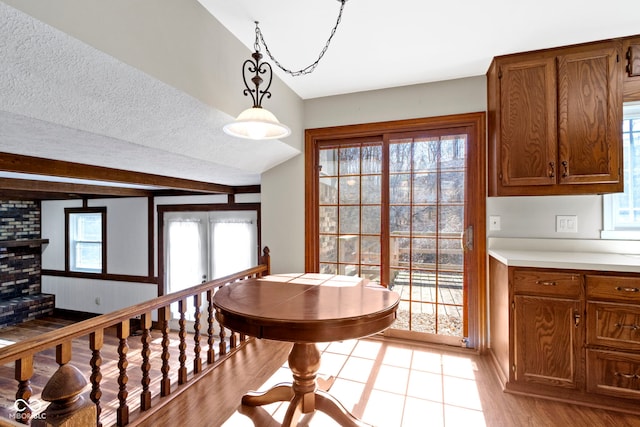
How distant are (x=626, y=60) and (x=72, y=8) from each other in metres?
3.35

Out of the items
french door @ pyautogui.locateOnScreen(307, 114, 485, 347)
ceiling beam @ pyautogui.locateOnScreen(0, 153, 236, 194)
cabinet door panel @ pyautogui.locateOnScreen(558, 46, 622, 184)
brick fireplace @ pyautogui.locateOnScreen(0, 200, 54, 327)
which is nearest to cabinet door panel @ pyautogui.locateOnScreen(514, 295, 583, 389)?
french door @ pyautogui.locateOnScreen(307, 114, 485, 347)

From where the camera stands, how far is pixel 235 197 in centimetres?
498

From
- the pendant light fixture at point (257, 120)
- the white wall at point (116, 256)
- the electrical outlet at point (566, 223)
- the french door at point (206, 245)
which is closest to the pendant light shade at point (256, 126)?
the pendant light fixture at point (257, 120)

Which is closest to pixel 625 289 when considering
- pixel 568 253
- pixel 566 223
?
pixel 568 253

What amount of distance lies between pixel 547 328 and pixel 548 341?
9cm

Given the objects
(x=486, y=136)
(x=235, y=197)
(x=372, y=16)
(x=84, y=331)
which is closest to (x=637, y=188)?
(x=486, y=136)

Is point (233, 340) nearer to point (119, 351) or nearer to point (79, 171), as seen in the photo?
point (119, 351)

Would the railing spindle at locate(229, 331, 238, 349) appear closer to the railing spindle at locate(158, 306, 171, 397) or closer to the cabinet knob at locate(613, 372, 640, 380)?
the railing spindle at locate(158, 306, 171, 397)

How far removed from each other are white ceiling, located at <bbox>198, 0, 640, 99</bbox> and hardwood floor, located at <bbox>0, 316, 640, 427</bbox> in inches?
97.0

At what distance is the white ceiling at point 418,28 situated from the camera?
6.17 feet

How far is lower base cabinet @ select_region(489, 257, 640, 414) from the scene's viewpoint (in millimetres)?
1892

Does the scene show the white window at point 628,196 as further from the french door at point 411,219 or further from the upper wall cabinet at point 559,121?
the french door at point 411,219

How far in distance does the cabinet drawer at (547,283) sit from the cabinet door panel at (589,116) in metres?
0.75

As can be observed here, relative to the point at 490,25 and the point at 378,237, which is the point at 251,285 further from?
the point at 490,25
